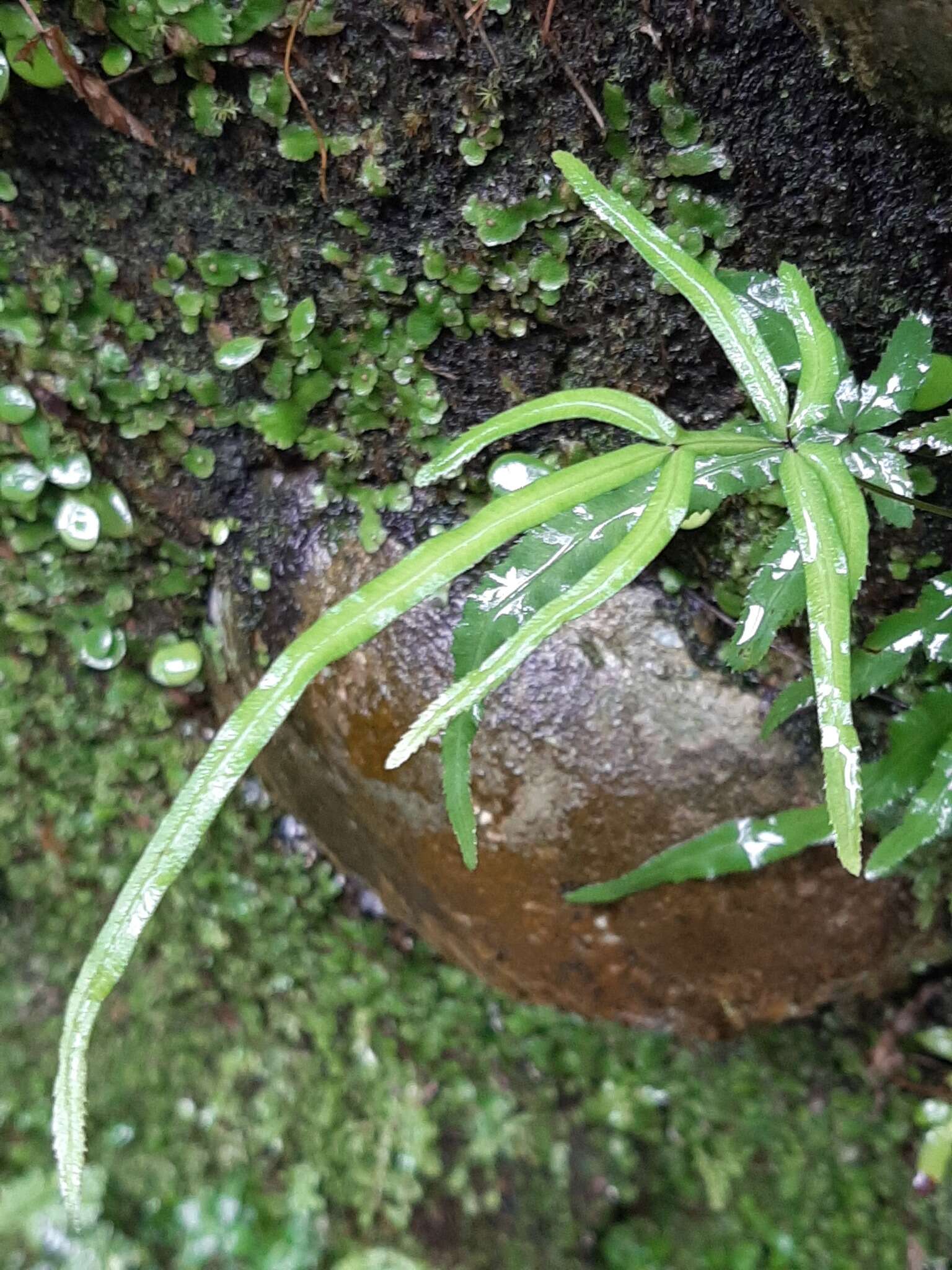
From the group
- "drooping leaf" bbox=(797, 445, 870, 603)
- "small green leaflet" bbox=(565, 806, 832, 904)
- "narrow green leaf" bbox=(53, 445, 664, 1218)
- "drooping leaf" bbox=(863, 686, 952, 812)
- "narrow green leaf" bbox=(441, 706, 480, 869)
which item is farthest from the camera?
"small green leaflet" bbox=(565, 806, 832, 904)

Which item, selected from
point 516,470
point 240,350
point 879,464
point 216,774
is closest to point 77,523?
point 240,350

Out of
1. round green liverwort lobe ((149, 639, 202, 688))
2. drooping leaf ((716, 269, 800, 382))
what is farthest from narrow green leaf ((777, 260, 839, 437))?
round green liverwort lobe ((149, 639, 202, 688))

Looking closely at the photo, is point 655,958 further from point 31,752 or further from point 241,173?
point 241,173

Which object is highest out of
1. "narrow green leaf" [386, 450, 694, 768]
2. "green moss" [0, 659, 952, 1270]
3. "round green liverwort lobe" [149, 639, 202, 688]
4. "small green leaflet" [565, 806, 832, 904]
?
"narrow green leaf" [386, 450, 694, 768]

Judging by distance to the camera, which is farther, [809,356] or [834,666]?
[809,356]

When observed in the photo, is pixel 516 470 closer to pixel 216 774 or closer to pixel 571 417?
pixel 571 417

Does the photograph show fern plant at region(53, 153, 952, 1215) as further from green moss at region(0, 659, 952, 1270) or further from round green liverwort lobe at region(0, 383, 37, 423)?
green moss at region(0, 659, 952, 1270)
